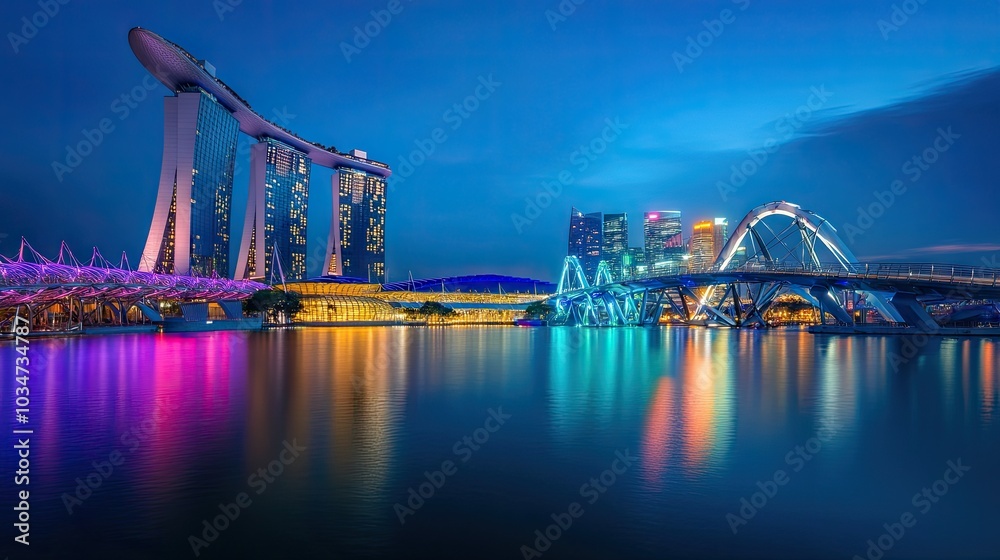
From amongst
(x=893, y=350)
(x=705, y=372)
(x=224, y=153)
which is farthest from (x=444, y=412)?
(x=224, y=153)

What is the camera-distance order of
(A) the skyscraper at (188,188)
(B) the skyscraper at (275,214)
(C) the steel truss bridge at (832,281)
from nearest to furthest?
(C) the steel truss bridge at (832,281)
(A) the skyscraper at (188,188)
(B) the skyscraper at (275,214)

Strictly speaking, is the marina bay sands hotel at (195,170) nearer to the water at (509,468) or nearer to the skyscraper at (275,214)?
the skyscraper at (275,214)

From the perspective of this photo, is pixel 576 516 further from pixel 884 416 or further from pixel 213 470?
pixel 884 416

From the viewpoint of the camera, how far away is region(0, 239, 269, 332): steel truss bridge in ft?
176

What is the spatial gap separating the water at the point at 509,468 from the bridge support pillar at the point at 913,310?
35.7 meters

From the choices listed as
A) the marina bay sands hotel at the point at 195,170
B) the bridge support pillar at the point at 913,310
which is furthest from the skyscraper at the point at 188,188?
the bridge support pillar at the point at 913,310

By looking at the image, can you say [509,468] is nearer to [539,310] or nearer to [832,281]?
[832,281]

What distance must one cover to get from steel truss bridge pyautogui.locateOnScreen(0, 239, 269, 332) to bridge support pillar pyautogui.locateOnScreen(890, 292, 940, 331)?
66.4 metres

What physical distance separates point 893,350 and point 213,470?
1509 inches

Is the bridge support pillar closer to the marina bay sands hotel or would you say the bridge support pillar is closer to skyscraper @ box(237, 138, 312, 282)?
the marina bay sands hotel

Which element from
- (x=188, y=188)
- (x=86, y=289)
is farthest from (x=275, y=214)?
(x=86, y=289)

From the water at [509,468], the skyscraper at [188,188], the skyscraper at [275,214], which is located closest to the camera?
the water at [509,468]

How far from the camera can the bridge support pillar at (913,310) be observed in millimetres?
53531

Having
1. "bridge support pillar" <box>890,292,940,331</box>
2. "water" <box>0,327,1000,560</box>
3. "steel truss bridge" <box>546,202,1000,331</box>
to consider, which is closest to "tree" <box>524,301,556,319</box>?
"steel truss bridge" <box>546,202,1000,331</box>
